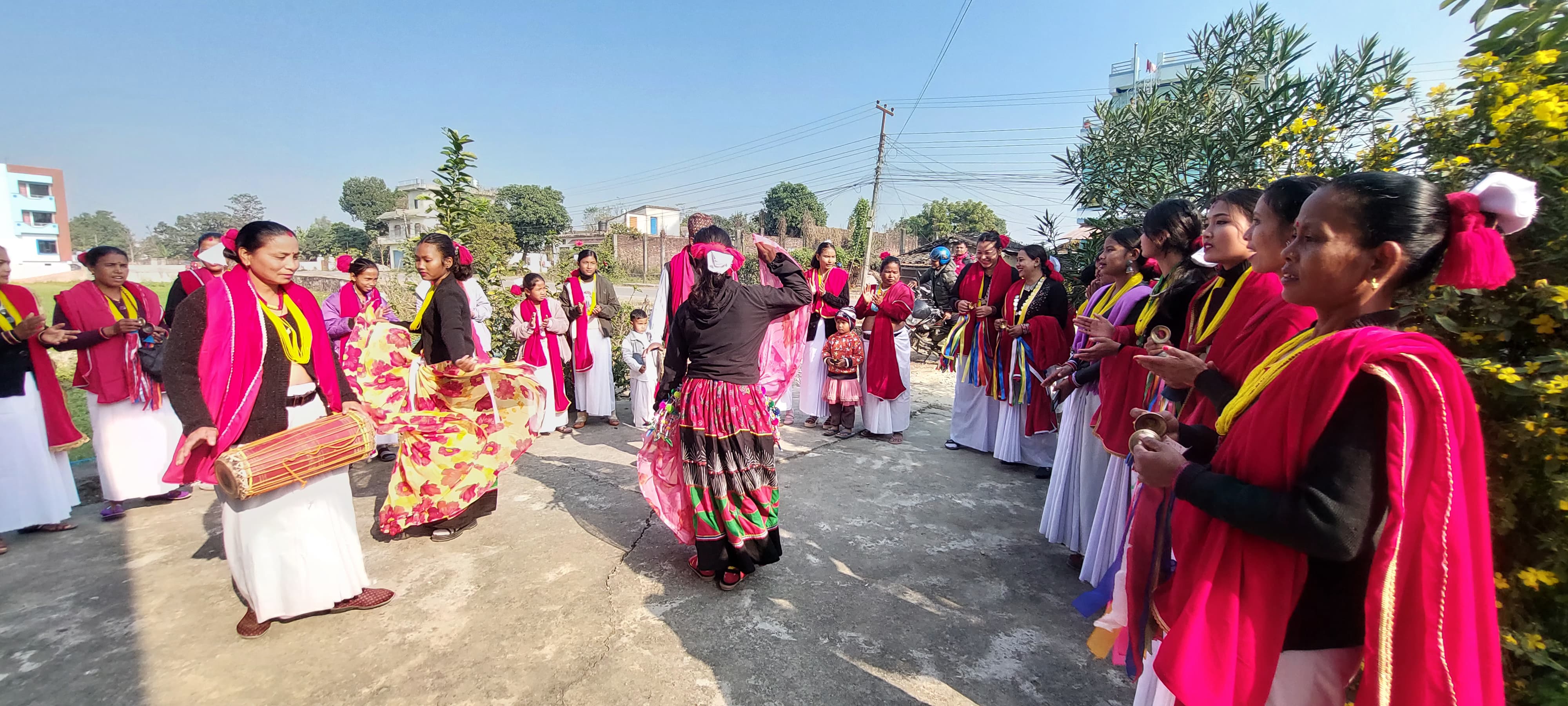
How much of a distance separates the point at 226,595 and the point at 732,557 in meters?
2.60

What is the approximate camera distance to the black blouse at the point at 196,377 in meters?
2.75

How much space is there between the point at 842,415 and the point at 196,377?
5.01 metres

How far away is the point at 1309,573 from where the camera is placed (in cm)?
135

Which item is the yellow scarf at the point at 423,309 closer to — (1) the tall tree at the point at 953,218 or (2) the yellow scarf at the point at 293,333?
(2) the yellow scarf at the point at 293,333

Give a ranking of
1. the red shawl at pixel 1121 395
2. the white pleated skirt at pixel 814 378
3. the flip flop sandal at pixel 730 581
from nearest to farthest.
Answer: the red shawl at pixel 1121 395, the flip flop sandal at pixel 730 581, the white pleated skirt at pixel 814 378

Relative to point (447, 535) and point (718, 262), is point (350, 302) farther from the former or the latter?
point (718, 262)

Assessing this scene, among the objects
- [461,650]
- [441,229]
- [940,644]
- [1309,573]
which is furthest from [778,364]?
[441,229]

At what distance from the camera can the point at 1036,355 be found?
5125 mm

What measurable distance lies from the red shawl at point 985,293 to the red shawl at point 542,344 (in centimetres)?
404

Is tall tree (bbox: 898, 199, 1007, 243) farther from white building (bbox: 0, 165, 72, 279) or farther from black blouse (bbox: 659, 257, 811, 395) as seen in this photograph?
white building (bbox: 0, 165, 72, 279)

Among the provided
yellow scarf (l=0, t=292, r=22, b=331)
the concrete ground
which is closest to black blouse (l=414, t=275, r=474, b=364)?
the concrete ground

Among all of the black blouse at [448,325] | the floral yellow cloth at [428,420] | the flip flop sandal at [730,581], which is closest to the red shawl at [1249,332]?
the flip flop sandal at [730,581]

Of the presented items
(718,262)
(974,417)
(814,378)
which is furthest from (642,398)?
(718,262)

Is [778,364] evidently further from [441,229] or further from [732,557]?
[441,229]
